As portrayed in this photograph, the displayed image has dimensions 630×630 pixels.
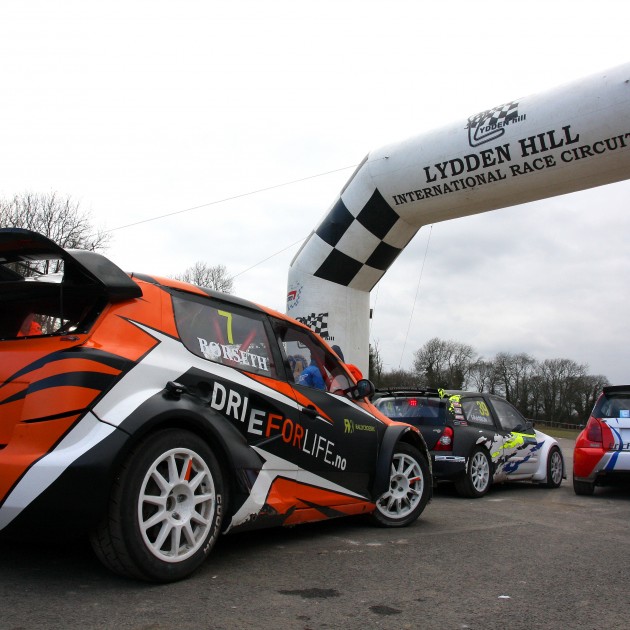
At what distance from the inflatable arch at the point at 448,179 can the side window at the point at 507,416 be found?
3181 mm

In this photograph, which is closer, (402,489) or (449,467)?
(402,489)

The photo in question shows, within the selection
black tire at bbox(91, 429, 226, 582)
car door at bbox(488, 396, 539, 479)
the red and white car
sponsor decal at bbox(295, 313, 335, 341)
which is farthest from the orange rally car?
sponsor decal at bbox(295, 313, 335, 341)

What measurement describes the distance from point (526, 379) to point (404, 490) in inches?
2929

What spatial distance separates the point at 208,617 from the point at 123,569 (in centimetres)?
60

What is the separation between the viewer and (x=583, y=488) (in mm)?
8094

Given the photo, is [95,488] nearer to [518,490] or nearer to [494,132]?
[518,490]

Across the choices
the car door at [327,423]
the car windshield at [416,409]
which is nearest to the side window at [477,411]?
the car windshield at [416,409]

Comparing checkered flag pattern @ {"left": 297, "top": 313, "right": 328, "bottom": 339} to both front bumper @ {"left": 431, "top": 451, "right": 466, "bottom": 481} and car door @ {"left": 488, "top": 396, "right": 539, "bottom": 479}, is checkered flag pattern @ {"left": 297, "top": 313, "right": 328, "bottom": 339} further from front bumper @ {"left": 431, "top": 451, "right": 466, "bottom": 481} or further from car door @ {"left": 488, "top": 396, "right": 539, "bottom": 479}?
front bumper @ {"left": 431, "top": 451, "right": 466, "bottom": 481}

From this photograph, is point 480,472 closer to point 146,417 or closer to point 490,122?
point 490,122

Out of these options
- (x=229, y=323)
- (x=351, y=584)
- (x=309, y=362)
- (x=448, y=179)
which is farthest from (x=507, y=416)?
(x=351, y=584)

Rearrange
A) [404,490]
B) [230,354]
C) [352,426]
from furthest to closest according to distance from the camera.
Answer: [404,490]
[352,426]
[230,354]

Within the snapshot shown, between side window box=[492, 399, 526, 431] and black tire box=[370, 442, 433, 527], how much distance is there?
342 centimetres

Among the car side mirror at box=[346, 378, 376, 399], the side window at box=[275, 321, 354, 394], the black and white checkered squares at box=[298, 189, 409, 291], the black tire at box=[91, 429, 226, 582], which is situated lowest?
the black tire at box=[91, 429, 226, 582]

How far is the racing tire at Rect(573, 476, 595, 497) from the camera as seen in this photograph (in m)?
8.00
